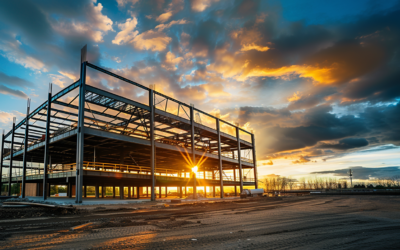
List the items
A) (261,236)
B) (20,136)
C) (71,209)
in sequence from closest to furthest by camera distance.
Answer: (261,236) → (71,209) → (20,136)

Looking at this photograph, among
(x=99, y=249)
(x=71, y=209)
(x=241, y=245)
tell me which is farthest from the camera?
(x=71, y=209)

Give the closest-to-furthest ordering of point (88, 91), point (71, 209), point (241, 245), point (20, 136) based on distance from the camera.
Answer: point (241, 245) < point (71, 209) < point (88, 91) < point (20, 136)

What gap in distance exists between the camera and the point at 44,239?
7.64 m

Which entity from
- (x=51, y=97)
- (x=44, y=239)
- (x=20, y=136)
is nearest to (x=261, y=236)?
(x=44, y=239)

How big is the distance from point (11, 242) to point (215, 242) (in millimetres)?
6089

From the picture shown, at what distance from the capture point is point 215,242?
23.4ft

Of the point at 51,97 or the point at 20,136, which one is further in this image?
the point at 20,136

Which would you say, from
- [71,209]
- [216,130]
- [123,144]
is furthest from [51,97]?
[216,130]

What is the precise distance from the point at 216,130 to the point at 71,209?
35895 mm

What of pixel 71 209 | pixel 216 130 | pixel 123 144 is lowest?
pixel 71 209

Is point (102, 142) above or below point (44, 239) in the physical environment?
above

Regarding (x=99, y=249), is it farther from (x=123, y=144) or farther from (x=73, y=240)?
(x=123, y=144)

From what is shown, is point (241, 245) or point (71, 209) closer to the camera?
point (241, 245)

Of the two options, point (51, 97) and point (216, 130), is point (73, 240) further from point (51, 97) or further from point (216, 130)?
point (216, 130)
